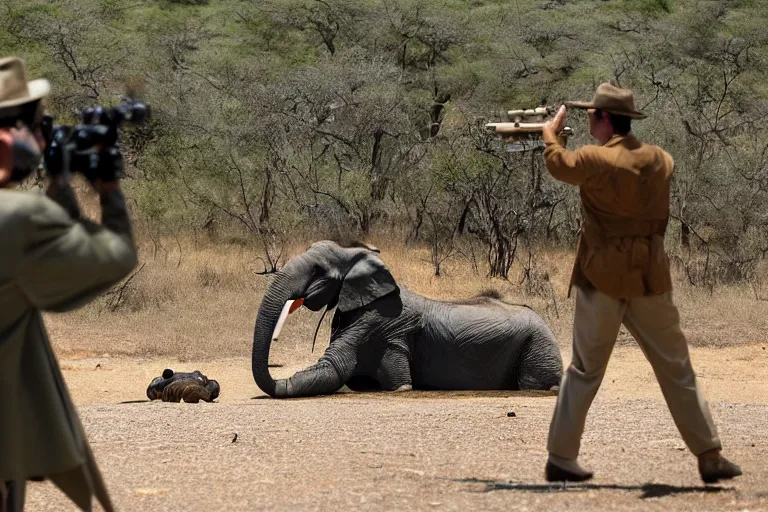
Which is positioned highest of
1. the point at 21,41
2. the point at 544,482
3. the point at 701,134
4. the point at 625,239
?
the point at 625,239

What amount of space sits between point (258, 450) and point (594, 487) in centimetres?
205

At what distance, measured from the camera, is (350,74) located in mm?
29469

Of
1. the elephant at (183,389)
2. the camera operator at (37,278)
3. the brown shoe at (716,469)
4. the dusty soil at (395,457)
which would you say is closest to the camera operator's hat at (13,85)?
the camera operator at (37,278)

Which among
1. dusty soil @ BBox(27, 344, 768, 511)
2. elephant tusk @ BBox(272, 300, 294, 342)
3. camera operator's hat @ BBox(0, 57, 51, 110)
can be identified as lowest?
elephant tusk @ BBox(272, 300, 294, 342)

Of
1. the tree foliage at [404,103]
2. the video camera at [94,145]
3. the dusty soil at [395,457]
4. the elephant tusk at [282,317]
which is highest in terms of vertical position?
the video camera at [94,145]

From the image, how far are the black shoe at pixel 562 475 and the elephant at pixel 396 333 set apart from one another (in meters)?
5.66

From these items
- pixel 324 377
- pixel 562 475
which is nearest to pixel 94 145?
pixel 562 475

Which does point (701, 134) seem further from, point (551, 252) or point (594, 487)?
point (594, 487)

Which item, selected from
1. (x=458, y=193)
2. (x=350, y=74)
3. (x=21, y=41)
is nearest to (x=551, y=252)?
(x=458, y=193)

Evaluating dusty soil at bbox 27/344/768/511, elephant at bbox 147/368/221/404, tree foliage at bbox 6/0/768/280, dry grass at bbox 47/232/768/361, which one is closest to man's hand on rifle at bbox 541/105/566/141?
dusty soil at bbox 27/344/768/511

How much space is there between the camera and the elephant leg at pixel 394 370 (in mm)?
11503

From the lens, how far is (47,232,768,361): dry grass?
1401 centimetres

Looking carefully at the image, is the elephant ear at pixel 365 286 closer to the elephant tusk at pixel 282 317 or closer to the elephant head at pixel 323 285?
the elephant head at pixel 323 285

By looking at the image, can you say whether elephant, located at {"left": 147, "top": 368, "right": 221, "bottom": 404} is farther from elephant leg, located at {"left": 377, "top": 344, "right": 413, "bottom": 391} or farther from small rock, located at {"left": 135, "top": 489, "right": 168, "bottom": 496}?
small rock, located at {"left": 135, "top": 489, "right": 168, "bottom": 496}
